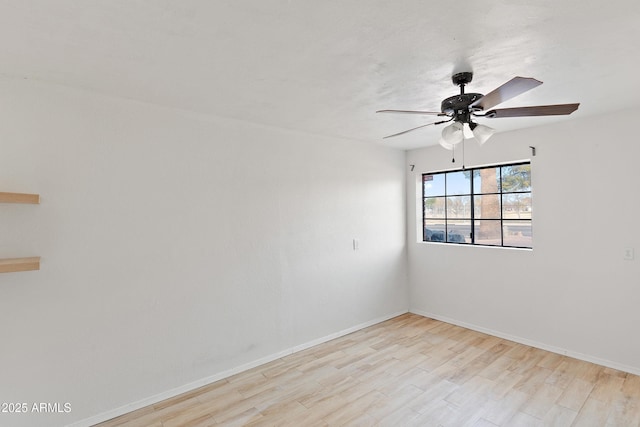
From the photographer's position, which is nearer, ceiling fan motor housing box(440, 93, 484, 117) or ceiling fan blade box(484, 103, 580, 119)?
ceiling fan blade box(484, 103, 580, 119)

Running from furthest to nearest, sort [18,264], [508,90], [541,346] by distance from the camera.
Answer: [541,346] < [18,264] < [508,90]

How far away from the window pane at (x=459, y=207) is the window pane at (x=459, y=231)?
0.31 ft

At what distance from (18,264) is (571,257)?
14.9 feet

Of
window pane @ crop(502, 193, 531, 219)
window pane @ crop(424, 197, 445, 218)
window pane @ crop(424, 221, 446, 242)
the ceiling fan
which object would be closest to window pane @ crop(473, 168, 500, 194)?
window pane @ crop(502, 193, 531, 219)

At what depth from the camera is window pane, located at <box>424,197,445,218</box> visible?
15.1 ft

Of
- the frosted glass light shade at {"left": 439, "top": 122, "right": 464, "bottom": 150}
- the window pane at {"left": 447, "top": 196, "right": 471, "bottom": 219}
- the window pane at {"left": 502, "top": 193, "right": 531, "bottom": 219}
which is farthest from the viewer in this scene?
the window pane at {"left": 447, "top": 196, "right": 471, "bottom": 219}

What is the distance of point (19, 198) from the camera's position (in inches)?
78.1

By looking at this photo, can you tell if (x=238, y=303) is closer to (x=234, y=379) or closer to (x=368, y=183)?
(x=234, y=379)

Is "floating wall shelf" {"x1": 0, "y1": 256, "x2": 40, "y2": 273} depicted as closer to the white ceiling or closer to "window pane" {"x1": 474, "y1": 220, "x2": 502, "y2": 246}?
the white ceiling

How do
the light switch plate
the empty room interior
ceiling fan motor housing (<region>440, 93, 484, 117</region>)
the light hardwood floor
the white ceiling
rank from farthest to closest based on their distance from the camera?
the light switch plate, the light hardwood floor, ceiling fan motor housing (<region>440, 93, 484, 117</region>), the empty room interior, the white ceiling

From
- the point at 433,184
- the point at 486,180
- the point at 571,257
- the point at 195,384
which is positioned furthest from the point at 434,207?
the point at 195,384

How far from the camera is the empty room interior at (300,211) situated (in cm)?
173

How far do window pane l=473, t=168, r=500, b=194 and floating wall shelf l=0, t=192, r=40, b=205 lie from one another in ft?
14.3

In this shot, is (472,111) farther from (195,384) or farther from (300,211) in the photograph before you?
(195,384)
